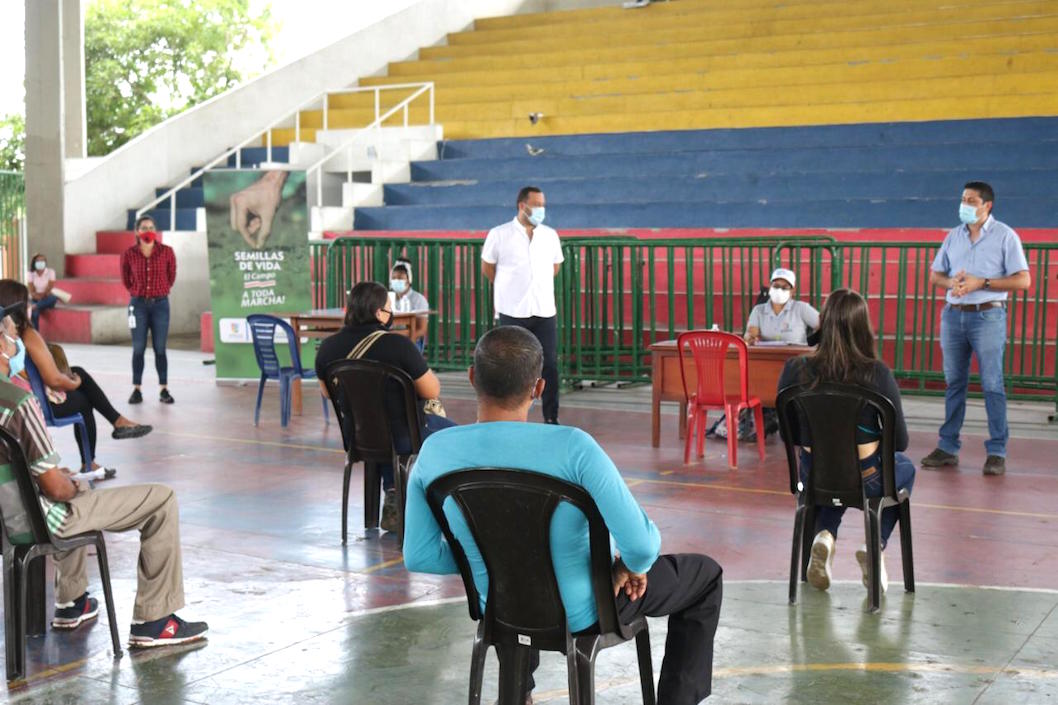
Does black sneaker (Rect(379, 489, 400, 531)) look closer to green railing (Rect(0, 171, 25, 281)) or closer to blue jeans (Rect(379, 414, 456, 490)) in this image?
blue jeans (Rect(379, 414, 456, 490))

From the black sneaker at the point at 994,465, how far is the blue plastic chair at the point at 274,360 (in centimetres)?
549

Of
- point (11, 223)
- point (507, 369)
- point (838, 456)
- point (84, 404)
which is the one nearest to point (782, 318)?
point (838, 456)

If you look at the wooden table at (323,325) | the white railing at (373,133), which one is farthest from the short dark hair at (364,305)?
the white railing at (373,133)

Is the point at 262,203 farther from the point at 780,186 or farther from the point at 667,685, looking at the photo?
the point at 667,685

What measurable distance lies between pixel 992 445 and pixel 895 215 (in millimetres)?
6968

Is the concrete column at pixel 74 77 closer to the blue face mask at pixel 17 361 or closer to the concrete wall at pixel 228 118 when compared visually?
the concrete wall at pixel 228 118

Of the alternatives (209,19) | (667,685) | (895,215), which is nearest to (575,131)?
(895,215)

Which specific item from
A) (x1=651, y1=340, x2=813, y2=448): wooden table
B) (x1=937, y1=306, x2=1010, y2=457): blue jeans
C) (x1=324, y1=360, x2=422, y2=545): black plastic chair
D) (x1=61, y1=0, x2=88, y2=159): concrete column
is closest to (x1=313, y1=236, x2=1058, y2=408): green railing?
(x1=651, y1=340, x2=813, y2=448): wooden table

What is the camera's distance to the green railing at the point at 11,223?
883 inches

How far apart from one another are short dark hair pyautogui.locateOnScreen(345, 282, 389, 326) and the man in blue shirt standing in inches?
160

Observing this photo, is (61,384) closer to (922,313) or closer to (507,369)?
(507,369)

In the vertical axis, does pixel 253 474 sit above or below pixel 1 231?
below

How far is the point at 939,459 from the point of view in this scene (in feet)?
31.1

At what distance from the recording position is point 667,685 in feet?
14.3
